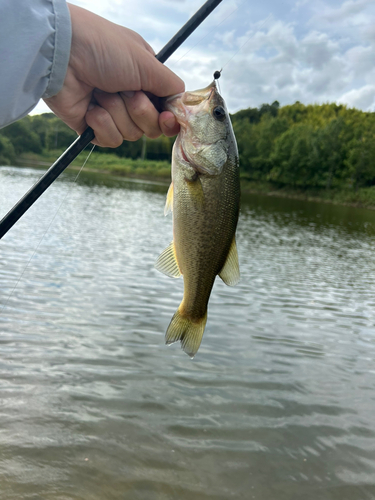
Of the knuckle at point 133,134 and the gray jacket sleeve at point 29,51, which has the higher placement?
the gray jacket sleeve at point 29,51

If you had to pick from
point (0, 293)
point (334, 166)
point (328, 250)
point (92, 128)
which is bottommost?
point (0, 293)

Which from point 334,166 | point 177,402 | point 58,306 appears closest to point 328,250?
point 58,306

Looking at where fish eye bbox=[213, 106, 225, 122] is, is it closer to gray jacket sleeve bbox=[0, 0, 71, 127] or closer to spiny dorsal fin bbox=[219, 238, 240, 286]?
spiny dorsal fin bbox=[219, 238, 240, 286]

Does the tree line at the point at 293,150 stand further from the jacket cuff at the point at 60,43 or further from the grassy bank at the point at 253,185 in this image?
the jacket cuff at the point at 60,43

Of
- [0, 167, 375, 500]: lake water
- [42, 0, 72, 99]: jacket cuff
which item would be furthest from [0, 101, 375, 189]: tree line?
[42, 0, 72, 99]: jacket cuff

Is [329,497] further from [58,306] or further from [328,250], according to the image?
[328,250]

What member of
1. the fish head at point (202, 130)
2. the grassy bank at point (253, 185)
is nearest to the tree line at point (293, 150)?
the grassy bank at point (253, 185)

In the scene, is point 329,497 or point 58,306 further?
point 58,306
